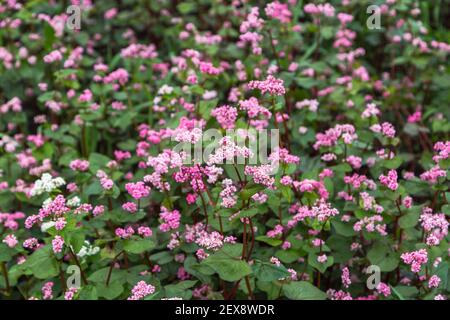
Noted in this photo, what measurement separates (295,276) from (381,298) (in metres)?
0.40

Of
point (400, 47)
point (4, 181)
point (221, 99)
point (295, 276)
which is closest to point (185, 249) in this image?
point (295, 276)

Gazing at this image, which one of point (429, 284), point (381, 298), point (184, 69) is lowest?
point (381, 298)

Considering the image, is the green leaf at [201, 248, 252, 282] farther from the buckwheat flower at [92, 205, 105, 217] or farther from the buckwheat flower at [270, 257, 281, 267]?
the buckwheat flower at [92, 205, 105, 217]

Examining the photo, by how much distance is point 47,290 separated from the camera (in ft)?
9.93

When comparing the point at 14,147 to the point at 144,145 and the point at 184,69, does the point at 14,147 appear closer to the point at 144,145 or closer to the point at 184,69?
the point at 144,145

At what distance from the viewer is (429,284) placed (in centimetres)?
274

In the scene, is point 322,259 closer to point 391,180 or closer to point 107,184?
point 391,180

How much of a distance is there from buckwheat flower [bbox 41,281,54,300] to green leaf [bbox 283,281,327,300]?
1.04 meters

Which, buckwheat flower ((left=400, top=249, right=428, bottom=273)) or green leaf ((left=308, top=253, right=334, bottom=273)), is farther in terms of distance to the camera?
green leaf ((left=308, top=253, right=334, bottom=273))

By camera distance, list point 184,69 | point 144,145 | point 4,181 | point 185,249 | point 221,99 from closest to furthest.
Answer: point 185,249 < point 144,145 < point 4,181 < point 184,69 < point 221,99

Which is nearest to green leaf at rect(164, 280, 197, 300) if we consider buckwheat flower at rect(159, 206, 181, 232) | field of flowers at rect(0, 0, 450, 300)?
field of flowers at rect(0, 0, 450, 300)

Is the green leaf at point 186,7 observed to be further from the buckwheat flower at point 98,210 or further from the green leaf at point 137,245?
the green leaf at point 137,245

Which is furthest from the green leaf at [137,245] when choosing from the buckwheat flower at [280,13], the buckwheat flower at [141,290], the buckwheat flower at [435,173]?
the buckwheat flower at [280,13]

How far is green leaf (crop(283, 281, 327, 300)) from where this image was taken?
9.23 ft
